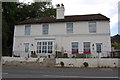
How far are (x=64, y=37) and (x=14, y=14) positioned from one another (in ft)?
53.9

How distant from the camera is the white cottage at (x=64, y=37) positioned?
2420 cm

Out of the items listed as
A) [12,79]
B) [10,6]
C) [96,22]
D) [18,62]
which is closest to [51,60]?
[18,62]

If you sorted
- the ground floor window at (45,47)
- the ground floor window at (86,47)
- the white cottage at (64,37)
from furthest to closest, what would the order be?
1. the ground floor window at (45,47)
2. the ground floor window at (86,47)
3. the white cottage at (64,37)

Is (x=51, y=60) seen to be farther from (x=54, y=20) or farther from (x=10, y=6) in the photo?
(x=10, y=6)

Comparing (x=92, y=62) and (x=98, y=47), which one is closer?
(x=92, y=62)

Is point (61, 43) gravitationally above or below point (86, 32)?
below

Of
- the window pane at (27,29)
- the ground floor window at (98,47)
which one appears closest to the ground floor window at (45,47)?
the window pane at (27,29)

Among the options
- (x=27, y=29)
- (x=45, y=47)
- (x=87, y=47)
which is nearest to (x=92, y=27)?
(x=87, y=47)

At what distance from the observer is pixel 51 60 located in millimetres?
21359

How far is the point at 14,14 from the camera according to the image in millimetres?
36750

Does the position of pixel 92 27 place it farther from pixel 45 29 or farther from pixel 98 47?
pixel 45 29

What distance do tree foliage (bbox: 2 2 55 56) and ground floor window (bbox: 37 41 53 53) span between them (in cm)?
882

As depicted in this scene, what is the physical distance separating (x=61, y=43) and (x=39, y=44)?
370 cm

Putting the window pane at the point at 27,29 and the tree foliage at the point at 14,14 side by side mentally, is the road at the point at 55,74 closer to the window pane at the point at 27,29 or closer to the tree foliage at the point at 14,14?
the window pane at the point at 27,29
